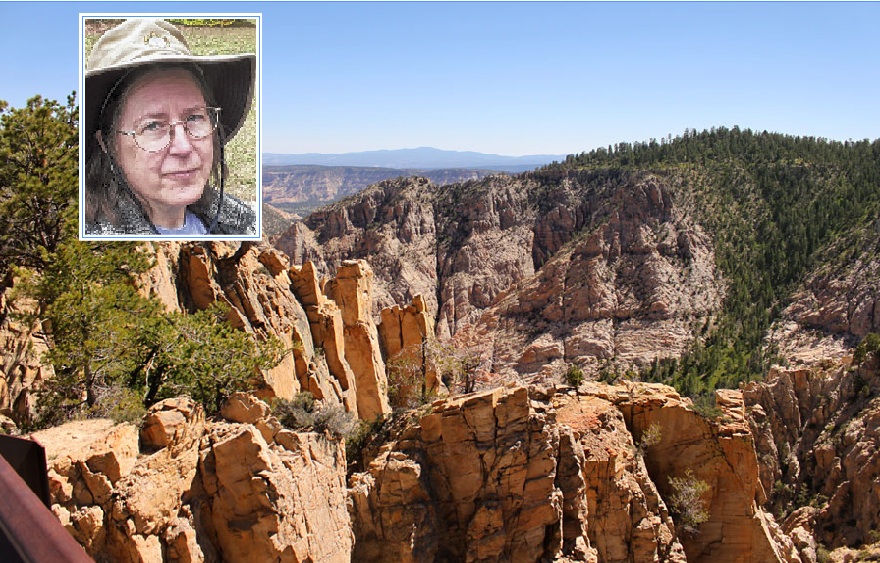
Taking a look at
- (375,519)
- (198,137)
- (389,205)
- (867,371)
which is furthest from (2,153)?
(389,205)

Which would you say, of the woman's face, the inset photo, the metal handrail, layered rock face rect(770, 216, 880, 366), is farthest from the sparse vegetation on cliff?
layered rock face rect(770, 216, 880, 366)

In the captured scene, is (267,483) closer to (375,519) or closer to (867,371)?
(375,519)

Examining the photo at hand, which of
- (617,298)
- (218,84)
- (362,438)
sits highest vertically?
(218,84)

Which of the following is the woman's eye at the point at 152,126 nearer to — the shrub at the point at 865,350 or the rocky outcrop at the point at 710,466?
the rocky outcrop at the point at 710,466

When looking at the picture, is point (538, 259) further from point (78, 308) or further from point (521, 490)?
point (78, 308)

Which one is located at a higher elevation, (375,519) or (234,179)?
(234,179)

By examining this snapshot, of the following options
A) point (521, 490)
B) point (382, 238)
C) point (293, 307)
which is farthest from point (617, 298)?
point (521, 490)
